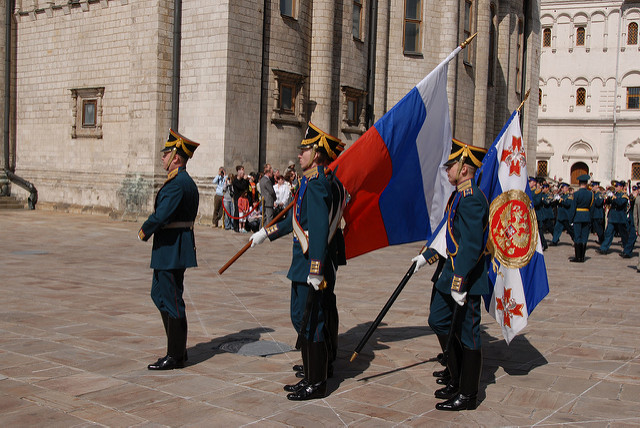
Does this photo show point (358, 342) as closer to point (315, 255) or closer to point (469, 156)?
point (315, 255)

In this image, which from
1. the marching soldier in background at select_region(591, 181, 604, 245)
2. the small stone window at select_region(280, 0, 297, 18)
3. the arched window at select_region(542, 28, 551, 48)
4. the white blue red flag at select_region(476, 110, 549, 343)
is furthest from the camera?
the arched window at select_region(542, 28, 551, 48)

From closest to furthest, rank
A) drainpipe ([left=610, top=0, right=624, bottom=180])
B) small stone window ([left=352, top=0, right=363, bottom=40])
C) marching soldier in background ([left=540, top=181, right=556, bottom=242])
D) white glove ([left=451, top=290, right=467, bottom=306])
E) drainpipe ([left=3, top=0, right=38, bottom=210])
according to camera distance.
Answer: white glove ([left=451, top=290, right=467, bottom=306]) < marching soldier in background ([left=540, top=181, right=556, bottom=242]) < small stone window ([left=352, top=0, right=363, bottom=40]) < drainpipe ([left=3, top=0, right=38, bottom=210]) < drainpipe ([left=610, top=0, right=624, bottom=180])

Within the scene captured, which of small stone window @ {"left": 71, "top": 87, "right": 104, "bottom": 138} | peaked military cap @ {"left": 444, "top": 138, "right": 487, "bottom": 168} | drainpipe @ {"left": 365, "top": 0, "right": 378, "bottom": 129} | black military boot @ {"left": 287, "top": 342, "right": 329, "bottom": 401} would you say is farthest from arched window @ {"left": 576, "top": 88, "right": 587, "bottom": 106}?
black military boot @ {"left": 287, "top": 342, "right": 329, "bottom": 401}

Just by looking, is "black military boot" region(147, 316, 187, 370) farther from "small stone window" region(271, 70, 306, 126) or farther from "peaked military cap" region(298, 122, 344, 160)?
"small stone window" region(271, 70, 306, 126)

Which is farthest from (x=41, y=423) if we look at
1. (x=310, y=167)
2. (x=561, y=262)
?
(x=561, y=262)

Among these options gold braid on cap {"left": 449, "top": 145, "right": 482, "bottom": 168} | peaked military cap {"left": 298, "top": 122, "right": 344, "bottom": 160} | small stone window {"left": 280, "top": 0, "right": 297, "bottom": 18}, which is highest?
small stone window {"left": 280, "top": 0, "right": 297, "bottom": 18}

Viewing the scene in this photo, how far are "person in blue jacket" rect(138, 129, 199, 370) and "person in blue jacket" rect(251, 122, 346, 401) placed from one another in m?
0.74

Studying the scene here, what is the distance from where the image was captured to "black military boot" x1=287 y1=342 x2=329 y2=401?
5480mm

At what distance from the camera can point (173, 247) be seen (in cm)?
626

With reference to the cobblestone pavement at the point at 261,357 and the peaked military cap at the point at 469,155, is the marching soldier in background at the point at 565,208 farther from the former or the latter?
the peaked military cap at the point at 469,155

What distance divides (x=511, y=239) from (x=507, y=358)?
134 centimetres

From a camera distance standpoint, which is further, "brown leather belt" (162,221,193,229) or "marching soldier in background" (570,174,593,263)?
"marching soldier in background" (570,174,593,263)

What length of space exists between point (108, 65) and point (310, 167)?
59.6 feet

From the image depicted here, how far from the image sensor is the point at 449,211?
5824 mm
